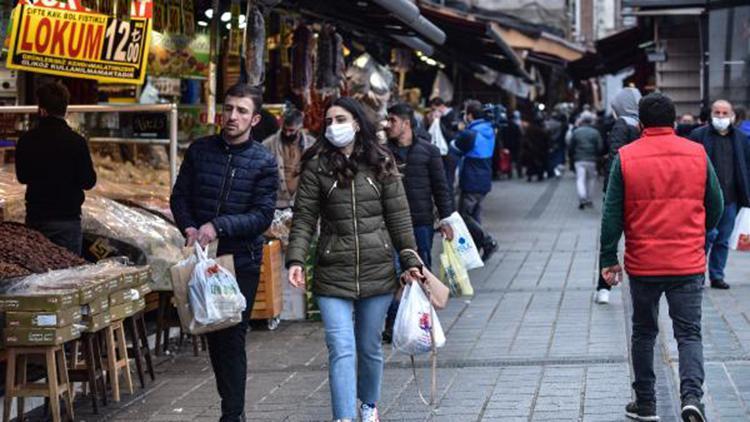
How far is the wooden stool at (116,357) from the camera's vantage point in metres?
8.70

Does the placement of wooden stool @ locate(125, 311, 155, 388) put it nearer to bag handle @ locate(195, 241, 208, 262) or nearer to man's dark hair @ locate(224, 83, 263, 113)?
bag handle @ locate(195, 241, 208, 262)

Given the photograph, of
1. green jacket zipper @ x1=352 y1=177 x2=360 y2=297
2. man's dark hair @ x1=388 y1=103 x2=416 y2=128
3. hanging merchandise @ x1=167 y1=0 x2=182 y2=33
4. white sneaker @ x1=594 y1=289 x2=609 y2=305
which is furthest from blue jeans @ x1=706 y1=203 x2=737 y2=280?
green jacket zipper @ x1=352 y1=177 x2=360 y2=297

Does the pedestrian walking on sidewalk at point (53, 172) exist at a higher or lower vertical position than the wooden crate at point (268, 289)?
higher

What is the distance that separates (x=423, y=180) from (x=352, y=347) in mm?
4171

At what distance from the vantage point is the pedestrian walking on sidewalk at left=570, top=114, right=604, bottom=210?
1001 inches

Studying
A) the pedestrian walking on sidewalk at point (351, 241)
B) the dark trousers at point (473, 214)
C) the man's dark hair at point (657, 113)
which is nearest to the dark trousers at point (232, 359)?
the pedestrian walking on sidewalk at point (351, 241)

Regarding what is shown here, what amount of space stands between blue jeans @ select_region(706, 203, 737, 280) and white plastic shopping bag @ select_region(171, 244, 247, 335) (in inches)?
289

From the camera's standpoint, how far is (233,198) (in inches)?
295

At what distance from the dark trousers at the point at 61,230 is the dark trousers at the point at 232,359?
231cm

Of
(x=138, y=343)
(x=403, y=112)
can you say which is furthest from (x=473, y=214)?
(x=138, y=343)


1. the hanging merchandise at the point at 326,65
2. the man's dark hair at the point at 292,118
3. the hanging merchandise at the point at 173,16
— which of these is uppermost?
the hanging merchandise at the point at 173,16

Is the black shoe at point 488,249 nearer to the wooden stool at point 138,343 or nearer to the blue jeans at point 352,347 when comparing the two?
the wooden stool at point 138,343

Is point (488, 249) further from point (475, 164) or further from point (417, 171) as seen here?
point (417, 171)

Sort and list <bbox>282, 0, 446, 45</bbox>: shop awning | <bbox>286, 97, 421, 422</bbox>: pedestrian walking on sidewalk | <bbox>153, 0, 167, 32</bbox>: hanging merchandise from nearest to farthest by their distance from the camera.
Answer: <bbox>286, 97, 421, 422</bbox>: pedestrian walking on sidewalk
<bbox>153, 0, 167, 32</bbox>: hanging merchandise
<bbox>282, 0, 446, 45</bbox>: shop awning
